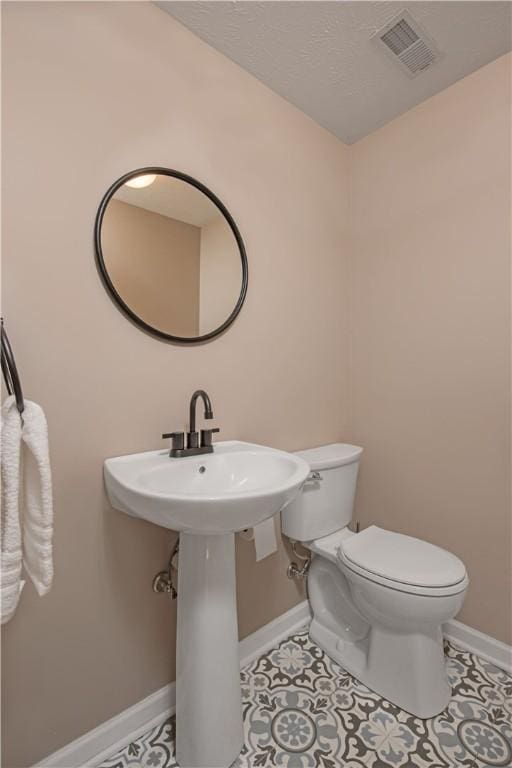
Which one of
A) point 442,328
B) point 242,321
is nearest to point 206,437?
point 242,321

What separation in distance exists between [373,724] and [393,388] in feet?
4.18

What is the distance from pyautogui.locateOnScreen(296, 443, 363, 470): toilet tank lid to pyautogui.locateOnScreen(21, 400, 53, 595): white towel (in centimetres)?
100

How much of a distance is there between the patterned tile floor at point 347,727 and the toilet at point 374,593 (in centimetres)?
6

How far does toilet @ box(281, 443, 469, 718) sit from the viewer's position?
3.91ft

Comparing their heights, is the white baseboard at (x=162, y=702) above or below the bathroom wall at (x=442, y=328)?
below

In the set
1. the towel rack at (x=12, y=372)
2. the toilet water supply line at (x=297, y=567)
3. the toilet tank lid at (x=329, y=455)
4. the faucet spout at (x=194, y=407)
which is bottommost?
the toilet water supply line at (x=297, y=567)

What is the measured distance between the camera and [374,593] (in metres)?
1.24

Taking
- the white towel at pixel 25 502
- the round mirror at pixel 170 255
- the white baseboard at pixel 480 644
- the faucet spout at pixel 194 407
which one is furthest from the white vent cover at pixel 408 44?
the white baseboard at pixel 480 644

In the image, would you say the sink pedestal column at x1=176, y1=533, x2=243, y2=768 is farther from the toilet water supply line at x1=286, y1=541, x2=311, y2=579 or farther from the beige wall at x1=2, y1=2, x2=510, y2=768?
the toilet water supply line at x1=286, y1=541, x2=311, y2=579

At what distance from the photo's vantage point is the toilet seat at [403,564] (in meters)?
1.17

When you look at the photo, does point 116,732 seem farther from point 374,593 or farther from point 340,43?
point 340,43

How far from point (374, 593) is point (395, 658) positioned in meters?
0.26

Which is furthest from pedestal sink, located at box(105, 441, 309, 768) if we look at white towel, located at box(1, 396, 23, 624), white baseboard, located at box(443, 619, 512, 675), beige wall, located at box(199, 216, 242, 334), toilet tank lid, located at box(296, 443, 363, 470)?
white baseboard, located at box(443, 619, 512, 675)

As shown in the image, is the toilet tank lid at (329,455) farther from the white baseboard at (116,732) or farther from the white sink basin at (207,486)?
the white baseboard at (116,732)
